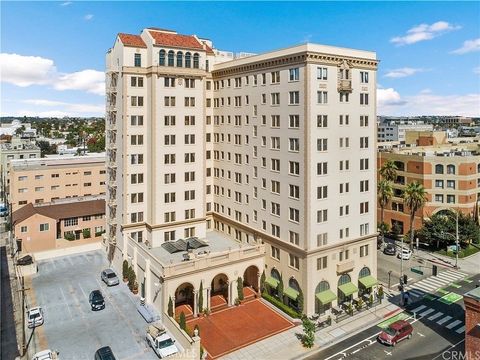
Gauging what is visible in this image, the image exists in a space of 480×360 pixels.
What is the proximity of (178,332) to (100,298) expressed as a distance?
1422 cm

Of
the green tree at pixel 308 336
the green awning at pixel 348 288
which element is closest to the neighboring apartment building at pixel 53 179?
the green awning at pixel 348 288

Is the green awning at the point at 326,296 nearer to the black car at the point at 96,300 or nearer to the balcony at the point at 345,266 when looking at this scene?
the balcony at the point at 345,266

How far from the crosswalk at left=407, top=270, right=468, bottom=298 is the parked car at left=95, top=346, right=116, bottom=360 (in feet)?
139

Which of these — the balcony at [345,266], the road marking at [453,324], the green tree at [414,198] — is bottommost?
the road marking at [453,324]

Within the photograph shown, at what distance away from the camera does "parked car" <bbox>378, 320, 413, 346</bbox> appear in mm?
44375

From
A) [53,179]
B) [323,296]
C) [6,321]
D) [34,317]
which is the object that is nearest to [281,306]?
[323,296]

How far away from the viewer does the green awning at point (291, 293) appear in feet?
168

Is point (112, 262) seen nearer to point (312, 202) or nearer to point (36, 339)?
point (36, 339)

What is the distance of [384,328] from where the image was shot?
4834 centimetres

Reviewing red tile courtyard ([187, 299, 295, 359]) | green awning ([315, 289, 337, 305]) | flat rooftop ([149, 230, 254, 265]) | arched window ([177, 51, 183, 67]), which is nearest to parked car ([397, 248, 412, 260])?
green awning ([315, 289, 337, 305])

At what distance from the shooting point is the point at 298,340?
1807 inches

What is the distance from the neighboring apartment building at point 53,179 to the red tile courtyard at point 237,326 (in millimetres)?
61571

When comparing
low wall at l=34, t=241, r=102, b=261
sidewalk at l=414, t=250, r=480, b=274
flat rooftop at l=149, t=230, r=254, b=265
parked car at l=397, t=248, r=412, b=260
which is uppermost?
flat rooftop at l=149, t=230, r=254, b=265

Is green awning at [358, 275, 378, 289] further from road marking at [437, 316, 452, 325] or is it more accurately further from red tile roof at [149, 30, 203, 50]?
red tile roof at [149, 30, 203, 50]
